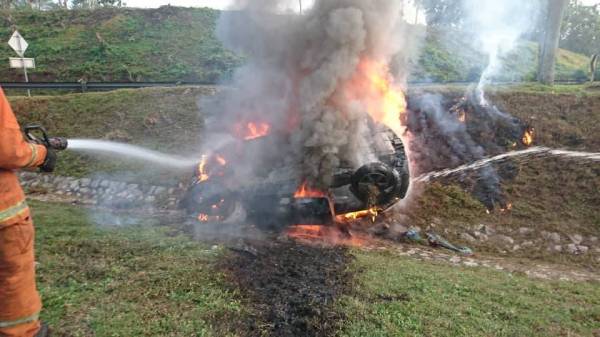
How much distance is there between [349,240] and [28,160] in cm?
632

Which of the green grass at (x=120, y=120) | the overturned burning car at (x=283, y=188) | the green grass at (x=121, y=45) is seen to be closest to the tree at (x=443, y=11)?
the green grass at (x=121, y=45)

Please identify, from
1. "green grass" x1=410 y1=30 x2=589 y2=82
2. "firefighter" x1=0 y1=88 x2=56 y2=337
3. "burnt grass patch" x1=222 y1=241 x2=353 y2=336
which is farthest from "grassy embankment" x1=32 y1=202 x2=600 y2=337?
"green grass" x1=410 y1=30 x2=589 y2=82

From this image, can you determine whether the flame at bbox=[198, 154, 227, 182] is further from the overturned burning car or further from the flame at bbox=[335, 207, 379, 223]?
the flame at bbox=[335, 207, 379, 223]

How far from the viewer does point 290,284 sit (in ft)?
21.1

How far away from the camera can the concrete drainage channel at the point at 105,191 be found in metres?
11.3

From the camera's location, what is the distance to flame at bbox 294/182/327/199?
8.82 meters

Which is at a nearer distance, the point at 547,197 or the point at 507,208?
the point at 507,208

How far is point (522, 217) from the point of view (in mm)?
10648

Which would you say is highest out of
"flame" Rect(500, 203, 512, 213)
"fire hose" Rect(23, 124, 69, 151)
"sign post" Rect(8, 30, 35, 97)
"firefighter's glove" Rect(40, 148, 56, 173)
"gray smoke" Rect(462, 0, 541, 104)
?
"gray smoke" Rect(462, 0, 541, 104)

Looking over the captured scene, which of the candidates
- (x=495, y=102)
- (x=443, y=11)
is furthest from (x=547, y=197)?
(x=443, y=11)

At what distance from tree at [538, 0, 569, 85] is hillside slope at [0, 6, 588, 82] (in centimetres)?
355

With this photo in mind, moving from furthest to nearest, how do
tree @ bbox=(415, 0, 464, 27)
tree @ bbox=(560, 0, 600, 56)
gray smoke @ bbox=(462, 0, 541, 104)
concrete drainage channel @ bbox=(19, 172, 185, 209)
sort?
tree @ bbox=(560, 0, 600, 56)
tree @ bbox=(415, 0, 464, 27)
gray smoke @ bbox=(462, 0, 541, 104)
concrete drainage channel @ bbox=(19, 172, 185, 209)

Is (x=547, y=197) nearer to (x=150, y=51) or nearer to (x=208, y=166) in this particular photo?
(x=208, y=166)

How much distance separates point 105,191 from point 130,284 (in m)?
6.75
